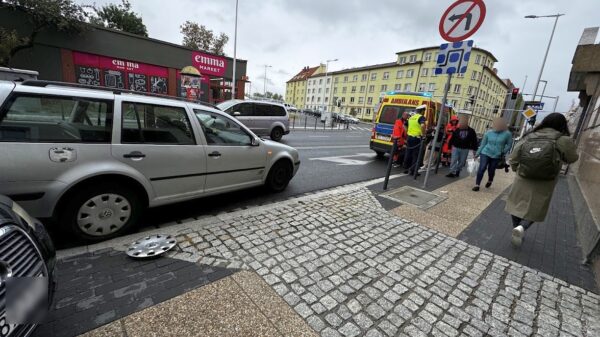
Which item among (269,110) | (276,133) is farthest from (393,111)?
(269,110)

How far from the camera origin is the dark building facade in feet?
49.1

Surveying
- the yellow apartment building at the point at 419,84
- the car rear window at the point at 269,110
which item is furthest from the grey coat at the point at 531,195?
the yellow apartment building at the point at 419,84

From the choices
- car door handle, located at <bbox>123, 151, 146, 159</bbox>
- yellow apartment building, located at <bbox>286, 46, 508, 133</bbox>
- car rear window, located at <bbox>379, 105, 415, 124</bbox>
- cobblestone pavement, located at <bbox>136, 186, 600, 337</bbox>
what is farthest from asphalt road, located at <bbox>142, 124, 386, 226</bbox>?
yellow apartment building, located at <bbox>286, 46, 508, 133</bbox>

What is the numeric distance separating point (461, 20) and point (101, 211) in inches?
240

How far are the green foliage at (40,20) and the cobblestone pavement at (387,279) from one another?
1721cm

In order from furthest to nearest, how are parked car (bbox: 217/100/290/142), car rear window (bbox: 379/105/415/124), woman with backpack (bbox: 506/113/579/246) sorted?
parked car (bbox: 217/100/290/142)
car rear window (bbox: 379/105/415/124)
woman with backpack (bbox: 506/113/579/246)

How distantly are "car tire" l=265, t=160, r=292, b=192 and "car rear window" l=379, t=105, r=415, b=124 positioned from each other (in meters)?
5.51

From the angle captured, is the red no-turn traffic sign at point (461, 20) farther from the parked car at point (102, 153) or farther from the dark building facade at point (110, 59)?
the dark building facade at point (110, 59)

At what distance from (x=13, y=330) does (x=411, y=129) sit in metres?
7.85

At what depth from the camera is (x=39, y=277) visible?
57.0 inches

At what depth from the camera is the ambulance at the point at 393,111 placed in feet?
28.3

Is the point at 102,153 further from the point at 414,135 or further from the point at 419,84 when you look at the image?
the point at 419,84

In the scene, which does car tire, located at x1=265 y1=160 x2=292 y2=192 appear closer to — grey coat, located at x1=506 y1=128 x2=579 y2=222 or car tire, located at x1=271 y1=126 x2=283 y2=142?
grey coat, located at x1=506 y1=128 x2=579 y2=222

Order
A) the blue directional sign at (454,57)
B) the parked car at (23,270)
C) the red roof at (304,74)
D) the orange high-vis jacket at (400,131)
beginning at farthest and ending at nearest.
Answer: the red roof at (304,74) < the orange high-vis jacket at (400,131) < the blue directional sign at (454,57) < the parked car at (23,270)
